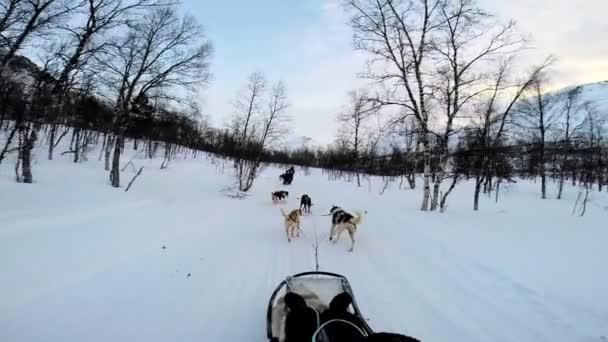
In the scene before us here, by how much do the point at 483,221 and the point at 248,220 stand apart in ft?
30.2

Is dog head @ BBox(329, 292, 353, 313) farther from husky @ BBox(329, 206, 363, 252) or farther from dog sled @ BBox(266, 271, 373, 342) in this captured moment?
husky @ BBox(329, 206, 363, 252)

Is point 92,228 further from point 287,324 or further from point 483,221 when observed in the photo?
point 483,221

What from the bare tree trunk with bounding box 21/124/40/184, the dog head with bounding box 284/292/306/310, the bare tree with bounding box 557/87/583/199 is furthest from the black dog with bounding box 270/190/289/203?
the bare tree with bounding box 557/87/583/199

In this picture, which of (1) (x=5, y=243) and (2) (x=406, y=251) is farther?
(2) (x=406, y=251)

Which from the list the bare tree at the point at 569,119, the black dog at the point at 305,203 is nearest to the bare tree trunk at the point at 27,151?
the black dog at the point at 305,203

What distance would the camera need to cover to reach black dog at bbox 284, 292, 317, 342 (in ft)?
9.64

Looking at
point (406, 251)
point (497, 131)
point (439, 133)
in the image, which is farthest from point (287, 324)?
point (497, 131)

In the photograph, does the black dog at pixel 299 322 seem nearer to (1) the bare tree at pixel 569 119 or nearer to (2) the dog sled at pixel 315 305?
(2) the dog sled at pixel 315 305

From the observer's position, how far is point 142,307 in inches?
163

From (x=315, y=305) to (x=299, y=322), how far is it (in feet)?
1.84

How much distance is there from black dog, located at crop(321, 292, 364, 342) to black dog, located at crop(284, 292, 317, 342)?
146mm

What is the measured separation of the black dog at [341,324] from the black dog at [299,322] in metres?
0.15

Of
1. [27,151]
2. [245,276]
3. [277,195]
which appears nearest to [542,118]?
[277,195]

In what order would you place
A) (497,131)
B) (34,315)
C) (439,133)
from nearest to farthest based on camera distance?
(34,315), (439,133), (497,131)
